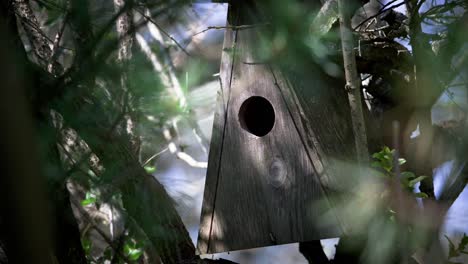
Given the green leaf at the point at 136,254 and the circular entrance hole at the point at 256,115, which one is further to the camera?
the green leaf at the point at 136,254

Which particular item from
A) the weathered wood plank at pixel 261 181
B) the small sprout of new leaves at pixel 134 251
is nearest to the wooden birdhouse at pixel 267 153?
the weathered wood plank at pixel 261 181

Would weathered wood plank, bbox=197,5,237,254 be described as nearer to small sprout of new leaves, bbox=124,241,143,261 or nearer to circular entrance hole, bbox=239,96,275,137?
circular entrance hole, bbox=239,96,275,137

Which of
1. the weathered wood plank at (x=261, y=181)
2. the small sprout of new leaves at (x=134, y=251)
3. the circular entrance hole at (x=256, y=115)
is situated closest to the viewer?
the weathered wood plank at (x=261, y=181)

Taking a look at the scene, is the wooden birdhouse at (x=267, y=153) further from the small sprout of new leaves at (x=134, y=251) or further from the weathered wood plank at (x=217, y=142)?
the small sprout of new leaves at (x=134, y=251)

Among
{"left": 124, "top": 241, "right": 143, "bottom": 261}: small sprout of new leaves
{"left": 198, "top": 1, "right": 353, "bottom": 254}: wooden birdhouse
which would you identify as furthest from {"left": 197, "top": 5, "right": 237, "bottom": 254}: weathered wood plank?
{"left": 124, "top": 241, "right": 143, "bottom": 261}: small sprout of new leaves

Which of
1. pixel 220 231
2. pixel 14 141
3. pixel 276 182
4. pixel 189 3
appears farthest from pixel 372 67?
pixel 14 141

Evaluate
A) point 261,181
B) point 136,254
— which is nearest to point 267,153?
point 261,181

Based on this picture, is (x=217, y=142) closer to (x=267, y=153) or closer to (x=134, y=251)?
(x=267, y=153)

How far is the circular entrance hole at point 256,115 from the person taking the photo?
8.05 ft

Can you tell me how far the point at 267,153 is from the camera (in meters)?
2.37

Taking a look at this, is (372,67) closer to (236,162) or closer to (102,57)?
(236,162)

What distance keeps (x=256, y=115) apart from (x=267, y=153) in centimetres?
29

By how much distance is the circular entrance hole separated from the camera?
2.46 m

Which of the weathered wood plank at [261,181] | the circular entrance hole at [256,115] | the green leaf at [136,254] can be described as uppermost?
the circular entrance hole at [256,115]
